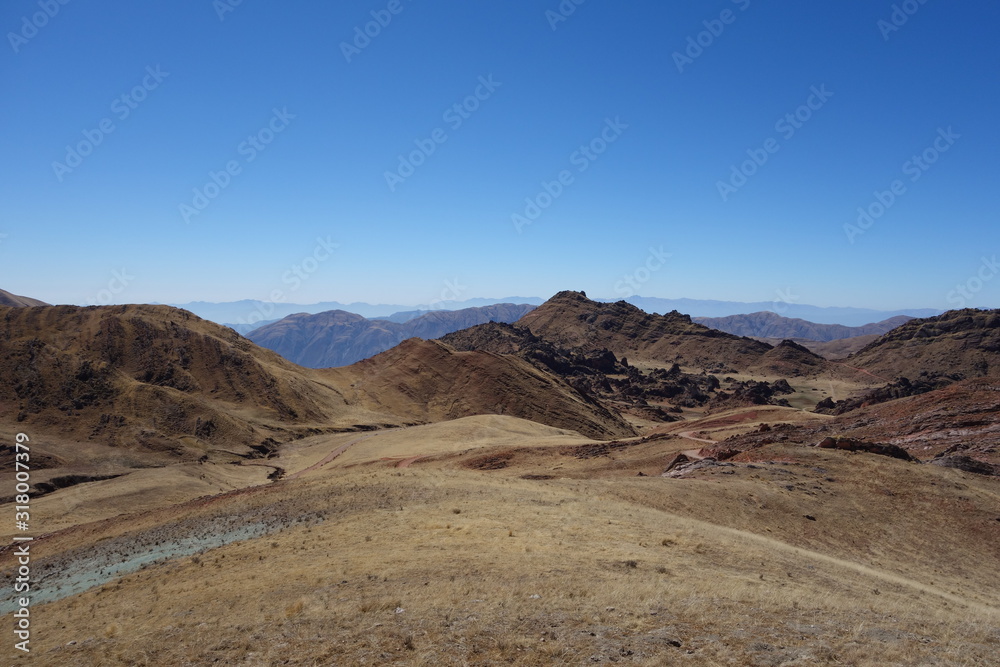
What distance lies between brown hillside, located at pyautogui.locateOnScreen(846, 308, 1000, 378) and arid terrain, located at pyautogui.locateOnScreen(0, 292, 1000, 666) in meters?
78.5

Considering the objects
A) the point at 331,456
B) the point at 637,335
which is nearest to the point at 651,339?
the point at 637,335

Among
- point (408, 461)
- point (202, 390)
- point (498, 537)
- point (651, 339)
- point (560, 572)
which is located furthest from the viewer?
point (651, 339)

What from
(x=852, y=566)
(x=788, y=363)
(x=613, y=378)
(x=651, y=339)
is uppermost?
(x=651, y=339)

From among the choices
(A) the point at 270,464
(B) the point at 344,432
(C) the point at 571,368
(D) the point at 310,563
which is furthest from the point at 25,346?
(C) the point at 571,368

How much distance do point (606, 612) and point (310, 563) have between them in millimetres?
8613

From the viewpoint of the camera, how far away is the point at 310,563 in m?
15.3

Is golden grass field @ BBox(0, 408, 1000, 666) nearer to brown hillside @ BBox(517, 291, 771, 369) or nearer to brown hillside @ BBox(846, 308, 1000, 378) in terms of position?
brown hillside @ BBox(846, 308, 1000, 378)

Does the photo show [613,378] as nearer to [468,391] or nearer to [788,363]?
[468,391]

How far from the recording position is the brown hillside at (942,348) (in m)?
109

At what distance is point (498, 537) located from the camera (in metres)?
16.8

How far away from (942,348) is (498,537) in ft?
459

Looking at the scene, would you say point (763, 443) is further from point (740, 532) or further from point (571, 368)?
point (571, 368)

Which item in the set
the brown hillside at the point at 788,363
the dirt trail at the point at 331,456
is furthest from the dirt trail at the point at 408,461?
the brown hillside at the point at 788,363

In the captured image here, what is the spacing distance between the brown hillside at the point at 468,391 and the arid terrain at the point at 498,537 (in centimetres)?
1792
